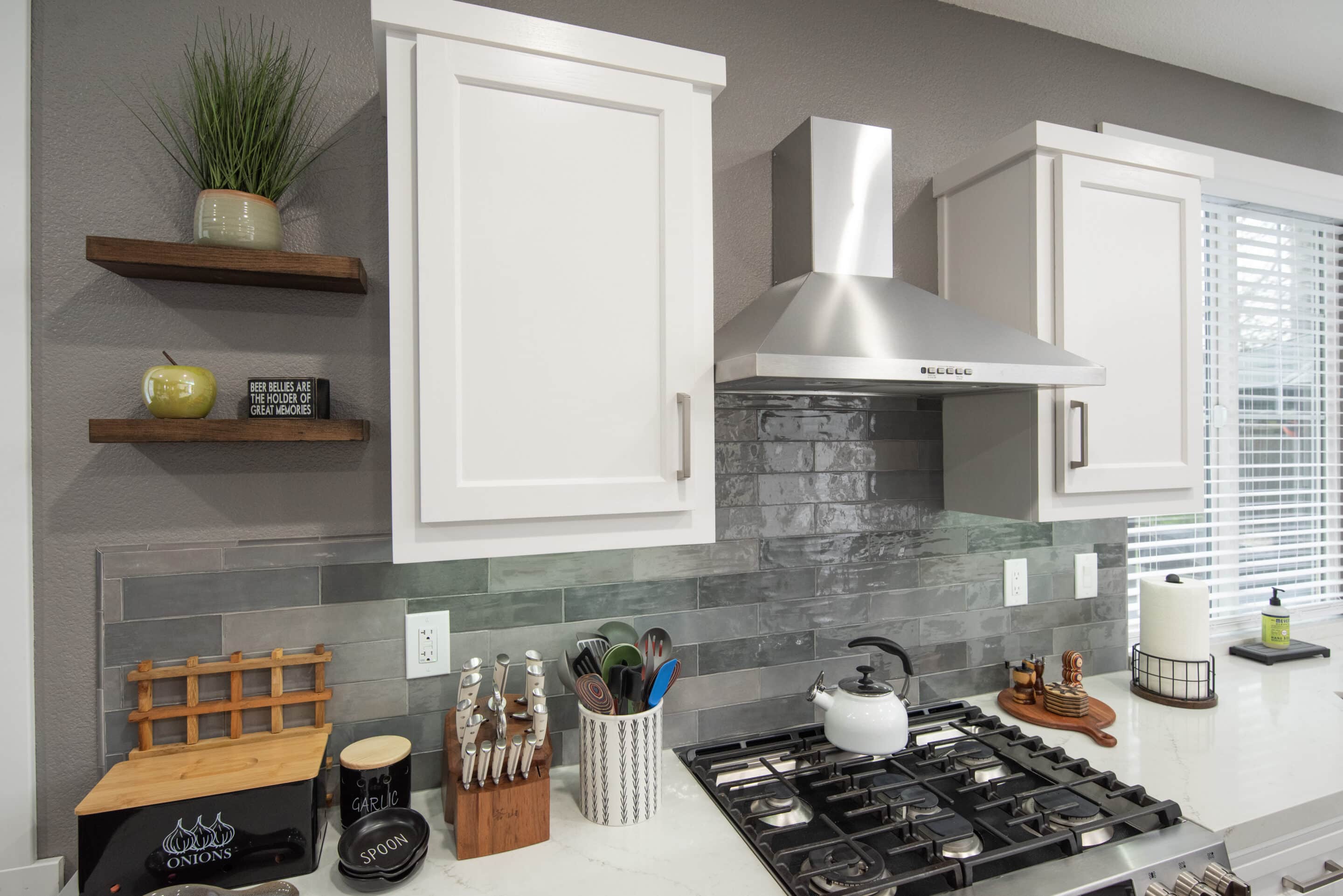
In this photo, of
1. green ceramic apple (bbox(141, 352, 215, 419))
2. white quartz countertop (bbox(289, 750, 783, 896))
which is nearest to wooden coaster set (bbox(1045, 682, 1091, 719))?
white quartz countertop (bbox(289, 750, 783, 896))

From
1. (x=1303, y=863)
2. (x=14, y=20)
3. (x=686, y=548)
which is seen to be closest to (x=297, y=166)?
(x=14, y=20)

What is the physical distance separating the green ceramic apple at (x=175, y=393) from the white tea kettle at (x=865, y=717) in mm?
1323

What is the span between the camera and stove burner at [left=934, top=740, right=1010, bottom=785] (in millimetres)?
1465

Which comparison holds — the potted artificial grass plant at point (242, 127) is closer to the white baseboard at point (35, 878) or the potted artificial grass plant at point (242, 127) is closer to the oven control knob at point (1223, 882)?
the white baseboard at point (35, 878)

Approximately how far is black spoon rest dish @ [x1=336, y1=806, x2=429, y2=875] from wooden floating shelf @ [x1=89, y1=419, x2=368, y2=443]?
25.9 inches

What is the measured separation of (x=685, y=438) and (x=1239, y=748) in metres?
1.49

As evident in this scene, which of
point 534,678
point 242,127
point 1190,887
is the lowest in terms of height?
point 1190,887

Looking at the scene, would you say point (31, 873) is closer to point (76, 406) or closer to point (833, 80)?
point (76, 406)

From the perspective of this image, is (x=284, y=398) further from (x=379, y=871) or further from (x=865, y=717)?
(x=865, y=717)

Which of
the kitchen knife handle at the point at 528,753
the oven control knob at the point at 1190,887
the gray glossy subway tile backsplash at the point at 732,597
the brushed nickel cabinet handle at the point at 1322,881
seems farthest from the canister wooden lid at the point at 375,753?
the brushed nickel cabinet handle at the point at 1322,881

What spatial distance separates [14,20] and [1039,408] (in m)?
2.09

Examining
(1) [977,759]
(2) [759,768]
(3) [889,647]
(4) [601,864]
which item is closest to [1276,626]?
(1) [977,759]

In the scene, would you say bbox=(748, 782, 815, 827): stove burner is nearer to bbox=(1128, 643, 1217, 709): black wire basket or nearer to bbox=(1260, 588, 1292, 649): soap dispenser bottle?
bbox=(1128, 643, 1217, 709): black wire basket

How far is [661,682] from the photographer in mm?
1308
